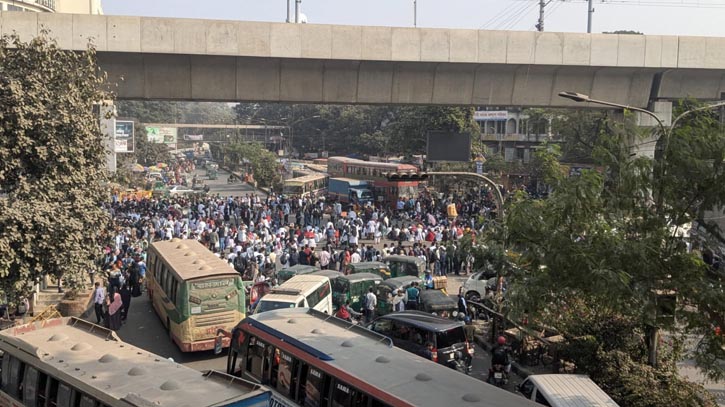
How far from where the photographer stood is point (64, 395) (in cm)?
899

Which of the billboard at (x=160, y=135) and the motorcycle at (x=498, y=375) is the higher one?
the billboard at (x=160, y=135)

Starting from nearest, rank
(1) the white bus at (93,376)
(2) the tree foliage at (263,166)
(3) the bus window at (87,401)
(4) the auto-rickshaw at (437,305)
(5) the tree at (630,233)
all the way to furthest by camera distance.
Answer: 1. (1) the white bus at (93,376)
2. (5) the tree at (630,233)
3. (3) the bus window at (87,401)
4. (4) the auto-rickshaw at (437,305)
5. (2) the tree foliage at (263,166)

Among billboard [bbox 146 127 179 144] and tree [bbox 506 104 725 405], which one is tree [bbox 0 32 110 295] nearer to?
tree [bbox 506 104 725 405]

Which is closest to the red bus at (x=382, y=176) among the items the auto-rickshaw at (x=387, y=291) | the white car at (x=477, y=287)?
the white car at (x=477, y=287)

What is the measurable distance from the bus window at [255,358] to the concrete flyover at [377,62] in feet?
39.0

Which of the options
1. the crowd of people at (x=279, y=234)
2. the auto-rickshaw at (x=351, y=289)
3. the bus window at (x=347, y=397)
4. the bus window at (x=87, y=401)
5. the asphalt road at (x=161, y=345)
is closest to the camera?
the bus window at (x=87, y=401)

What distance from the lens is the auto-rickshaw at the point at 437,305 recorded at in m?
17.5

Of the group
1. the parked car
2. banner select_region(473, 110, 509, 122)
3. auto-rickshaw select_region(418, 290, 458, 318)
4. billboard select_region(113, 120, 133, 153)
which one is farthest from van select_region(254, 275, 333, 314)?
banner select_region(473, 110, 509, 122)

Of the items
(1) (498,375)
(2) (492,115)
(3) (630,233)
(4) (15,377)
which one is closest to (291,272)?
(1) (498,375)

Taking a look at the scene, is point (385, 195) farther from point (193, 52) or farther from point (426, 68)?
point (193, 52)

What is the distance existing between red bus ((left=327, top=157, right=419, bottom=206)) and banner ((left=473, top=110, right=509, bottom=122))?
24415mm

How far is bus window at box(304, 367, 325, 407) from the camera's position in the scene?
30.8 feet

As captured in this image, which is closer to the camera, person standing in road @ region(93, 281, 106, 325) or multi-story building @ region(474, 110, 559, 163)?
person standing in road @ region(93, 281, 106, 325)

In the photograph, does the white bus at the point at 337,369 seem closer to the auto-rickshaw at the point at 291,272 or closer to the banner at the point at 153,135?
the auto-rickshaw at the point at 291,272
